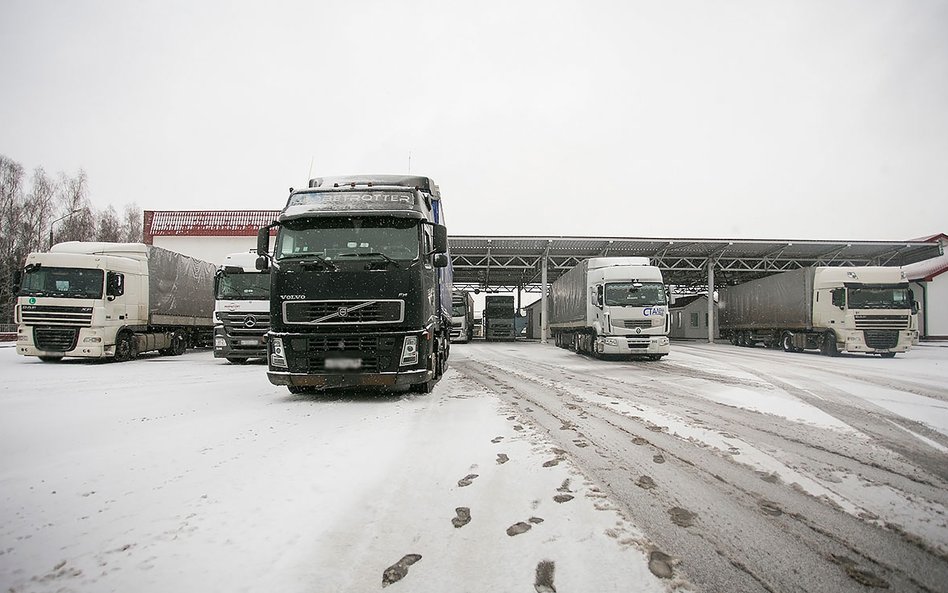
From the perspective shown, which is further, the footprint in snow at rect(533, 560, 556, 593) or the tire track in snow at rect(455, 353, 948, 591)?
the tire track in snow at rect(455, 353, 948, 591)

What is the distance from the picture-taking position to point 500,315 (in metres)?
35.0

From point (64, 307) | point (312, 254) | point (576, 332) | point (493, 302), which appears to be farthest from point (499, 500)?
point (493, 302)

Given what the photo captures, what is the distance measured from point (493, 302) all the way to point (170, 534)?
32.6 meters

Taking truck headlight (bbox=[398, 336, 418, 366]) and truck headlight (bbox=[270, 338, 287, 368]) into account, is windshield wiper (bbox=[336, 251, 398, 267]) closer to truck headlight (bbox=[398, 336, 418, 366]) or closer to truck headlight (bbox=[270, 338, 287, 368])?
truck headlight (bbox=[398, 336, 418, 366])

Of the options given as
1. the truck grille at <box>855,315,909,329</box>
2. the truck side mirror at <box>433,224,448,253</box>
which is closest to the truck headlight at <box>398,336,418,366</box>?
the truck side mirror at <box>433,224,448,253</box>

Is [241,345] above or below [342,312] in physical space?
below

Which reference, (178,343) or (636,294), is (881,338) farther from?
(178,343)

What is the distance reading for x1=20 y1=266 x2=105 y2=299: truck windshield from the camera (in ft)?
40.2

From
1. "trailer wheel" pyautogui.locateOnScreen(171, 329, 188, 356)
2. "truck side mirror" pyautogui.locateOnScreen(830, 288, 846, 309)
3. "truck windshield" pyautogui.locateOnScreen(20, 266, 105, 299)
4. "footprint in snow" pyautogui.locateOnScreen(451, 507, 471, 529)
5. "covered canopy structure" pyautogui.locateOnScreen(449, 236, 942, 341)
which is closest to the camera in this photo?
"footprint in snow" pyautogui.locateOnScreen(451, 507, 471, 529)

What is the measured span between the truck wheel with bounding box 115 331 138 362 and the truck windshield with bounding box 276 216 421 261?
10.2m

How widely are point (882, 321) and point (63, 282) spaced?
24386 mm

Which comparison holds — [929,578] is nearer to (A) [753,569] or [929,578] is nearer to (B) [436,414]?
(A) [753,569]

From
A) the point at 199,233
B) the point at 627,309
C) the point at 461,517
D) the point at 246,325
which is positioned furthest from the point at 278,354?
the point at 199,233

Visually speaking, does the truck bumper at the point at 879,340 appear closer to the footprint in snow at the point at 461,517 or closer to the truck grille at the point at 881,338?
the truck grille at the point at 881,338
